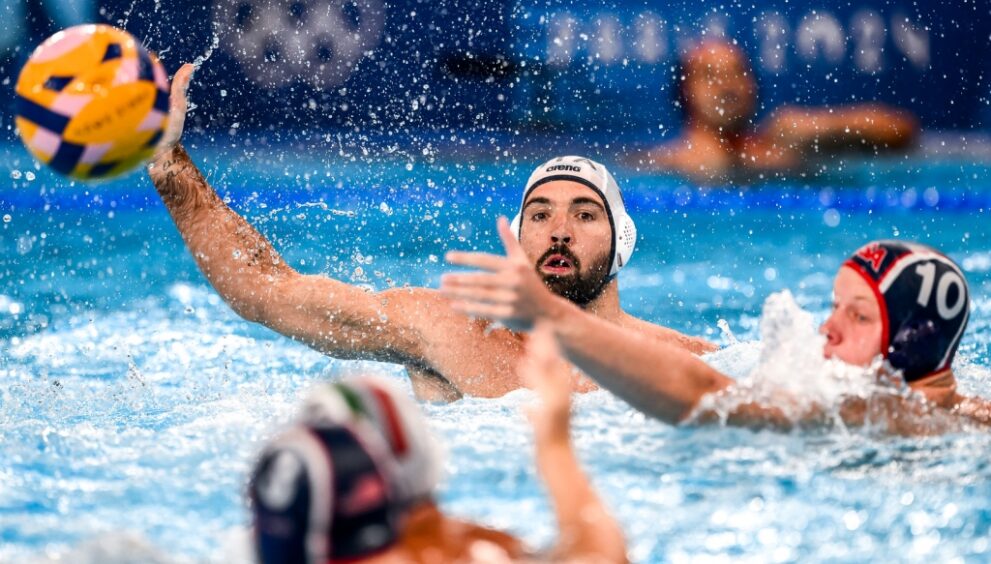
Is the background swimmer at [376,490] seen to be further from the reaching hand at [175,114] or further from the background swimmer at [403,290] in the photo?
the reaching hand at [175,114]

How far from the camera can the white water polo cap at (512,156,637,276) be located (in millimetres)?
4121

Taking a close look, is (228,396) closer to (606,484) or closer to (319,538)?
(606,484)

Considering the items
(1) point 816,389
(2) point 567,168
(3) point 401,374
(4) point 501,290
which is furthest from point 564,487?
(3) point 401,374

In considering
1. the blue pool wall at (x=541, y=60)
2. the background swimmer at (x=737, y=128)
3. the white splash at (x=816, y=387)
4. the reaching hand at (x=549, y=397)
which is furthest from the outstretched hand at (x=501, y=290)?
the background swimmer at (x=737, y=128)

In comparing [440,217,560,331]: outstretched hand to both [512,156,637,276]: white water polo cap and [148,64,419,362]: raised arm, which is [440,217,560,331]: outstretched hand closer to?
[148,64,419,362]: raised arm

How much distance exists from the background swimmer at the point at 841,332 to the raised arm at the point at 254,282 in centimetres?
77

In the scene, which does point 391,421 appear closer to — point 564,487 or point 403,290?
point 564,487

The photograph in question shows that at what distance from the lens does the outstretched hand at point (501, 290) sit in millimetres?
2646

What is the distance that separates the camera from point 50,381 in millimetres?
4816

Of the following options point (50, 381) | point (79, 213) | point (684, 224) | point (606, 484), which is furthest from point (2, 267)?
point (606, 484)

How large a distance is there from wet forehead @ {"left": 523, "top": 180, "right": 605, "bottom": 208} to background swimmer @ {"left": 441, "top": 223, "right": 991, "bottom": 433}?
97cm

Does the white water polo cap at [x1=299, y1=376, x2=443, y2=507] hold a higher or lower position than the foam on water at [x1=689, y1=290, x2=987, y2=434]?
lower

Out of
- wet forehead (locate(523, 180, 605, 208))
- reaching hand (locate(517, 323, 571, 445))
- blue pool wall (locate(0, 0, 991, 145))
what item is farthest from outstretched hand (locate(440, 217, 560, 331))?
blue pool wall (locate(0, 0, 991, 145))

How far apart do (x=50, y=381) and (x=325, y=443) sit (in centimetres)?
328
